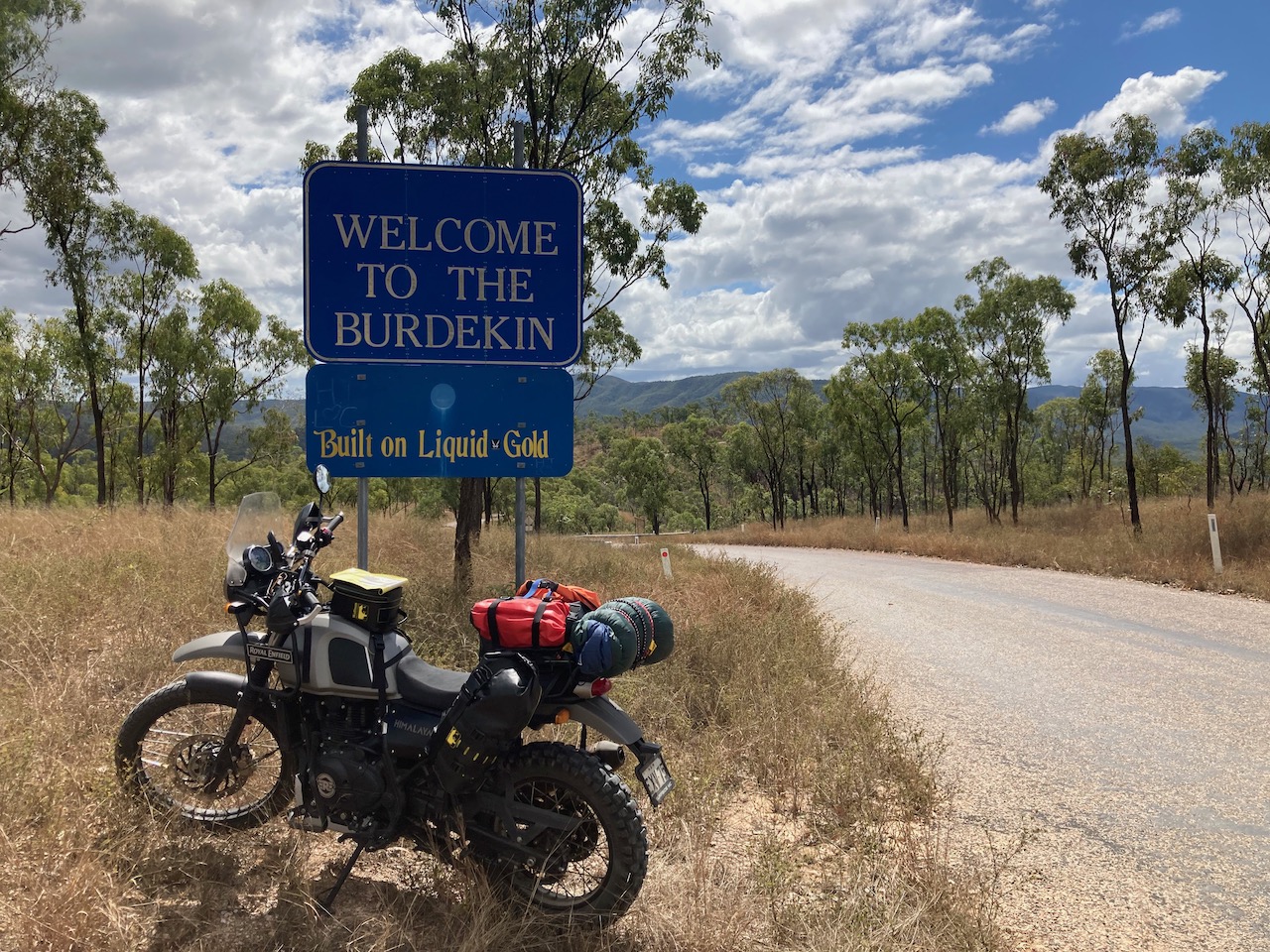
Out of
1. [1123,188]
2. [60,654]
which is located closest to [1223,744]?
[60,654]

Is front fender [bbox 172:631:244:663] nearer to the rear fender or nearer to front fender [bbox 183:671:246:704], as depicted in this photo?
front fender [bbox 183:671:246:704]

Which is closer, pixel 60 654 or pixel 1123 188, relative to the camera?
pixel 60 654

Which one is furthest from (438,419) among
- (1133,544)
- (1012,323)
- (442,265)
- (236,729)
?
(1012,323)

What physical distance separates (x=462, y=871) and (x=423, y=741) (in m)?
0.52

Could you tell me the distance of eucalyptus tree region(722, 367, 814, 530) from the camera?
49906 mm

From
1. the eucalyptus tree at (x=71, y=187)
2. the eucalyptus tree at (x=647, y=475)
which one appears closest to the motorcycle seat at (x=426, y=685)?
the eucalyptus tree at (x=71, y=187)

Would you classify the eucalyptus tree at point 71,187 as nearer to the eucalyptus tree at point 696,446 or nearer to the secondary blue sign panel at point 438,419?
the secondary blue sign panel at point 438,419

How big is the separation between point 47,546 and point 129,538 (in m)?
0.87

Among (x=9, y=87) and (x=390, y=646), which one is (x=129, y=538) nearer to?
(x=390, y=646)

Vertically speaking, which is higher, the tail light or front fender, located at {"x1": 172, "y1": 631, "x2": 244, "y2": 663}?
front fender, located at {"x1": 172, "y1": 631, "x2": 244, "y2": 663}

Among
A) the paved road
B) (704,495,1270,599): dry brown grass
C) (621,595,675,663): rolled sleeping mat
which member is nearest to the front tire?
(621,595,675,663): rolled sleeping mat

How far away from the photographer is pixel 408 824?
3078 mm

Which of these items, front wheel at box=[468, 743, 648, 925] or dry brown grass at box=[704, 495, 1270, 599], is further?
→ dry brown grass at box=[704, 495, 1270, 599]

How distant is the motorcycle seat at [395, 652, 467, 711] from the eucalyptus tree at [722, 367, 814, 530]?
46504mm
